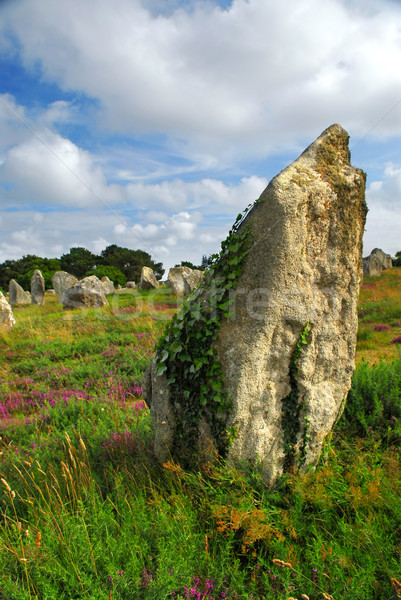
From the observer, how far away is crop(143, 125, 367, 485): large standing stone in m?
3.93

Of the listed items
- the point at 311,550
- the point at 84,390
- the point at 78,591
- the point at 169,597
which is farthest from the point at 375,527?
the point at 84,390

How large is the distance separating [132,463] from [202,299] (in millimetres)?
2138

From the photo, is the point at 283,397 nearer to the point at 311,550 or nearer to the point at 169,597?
the point at 311,550

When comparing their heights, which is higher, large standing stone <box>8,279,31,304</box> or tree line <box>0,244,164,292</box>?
tree line <box>0,244,164,292</box>

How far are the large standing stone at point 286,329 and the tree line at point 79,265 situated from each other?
195ft

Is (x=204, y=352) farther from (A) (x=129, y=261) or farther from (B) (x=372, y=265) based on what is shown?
(A) (x=129, y=261)

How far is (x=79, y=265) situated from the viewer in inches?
2874

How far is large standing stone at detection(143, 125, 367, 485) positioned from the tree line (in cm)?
5936

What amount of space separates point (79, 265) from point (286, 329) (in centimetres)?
7329

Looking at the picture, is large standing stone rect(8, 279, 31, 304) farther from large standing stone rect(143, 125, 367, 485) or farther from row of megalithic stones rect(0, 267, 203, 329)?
large standing stone rect(143, 125, 367, 485)

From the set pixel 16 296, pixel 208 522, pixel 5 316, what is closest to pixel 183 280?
pixel 5 316

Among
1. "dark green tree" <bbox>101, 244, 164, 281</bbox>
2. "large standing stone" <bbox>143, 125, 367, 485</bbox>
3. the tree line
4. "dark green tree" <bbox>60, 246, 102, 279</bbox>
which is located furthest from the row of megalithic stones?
"dark green tree" <bbox>60, 246, 102, 279</bbox>

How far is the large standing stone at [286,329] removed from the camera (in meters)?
3.93

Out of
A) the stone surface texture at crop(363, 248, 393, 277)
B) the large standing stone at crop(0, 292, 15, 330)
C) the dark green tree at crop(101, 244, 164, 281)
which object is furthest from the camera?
the dark green tree at crop(101, 244, 164, 281)
